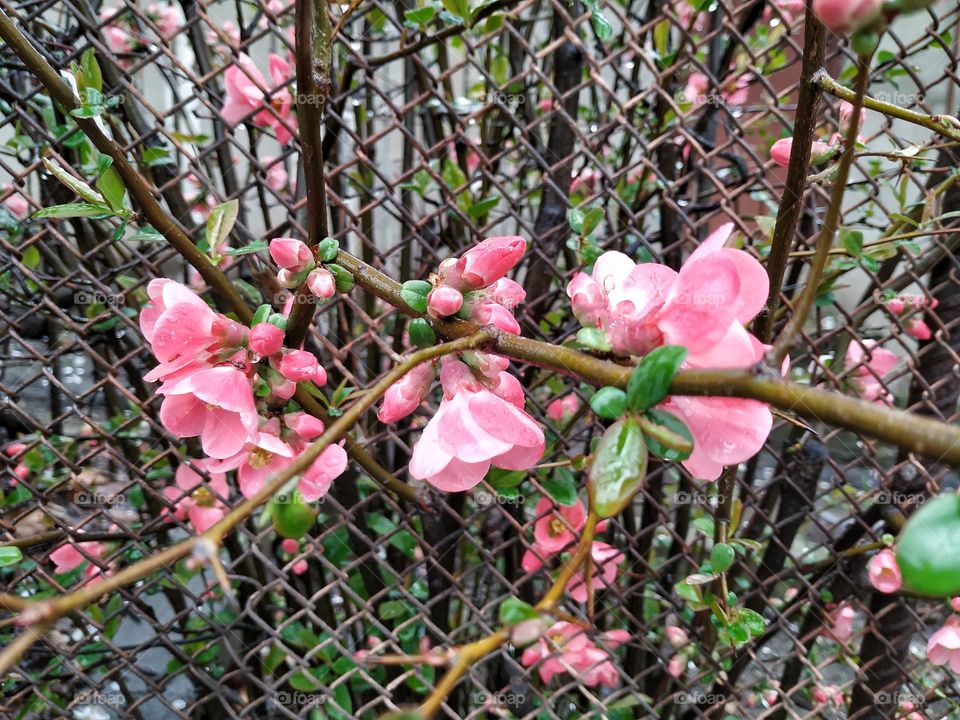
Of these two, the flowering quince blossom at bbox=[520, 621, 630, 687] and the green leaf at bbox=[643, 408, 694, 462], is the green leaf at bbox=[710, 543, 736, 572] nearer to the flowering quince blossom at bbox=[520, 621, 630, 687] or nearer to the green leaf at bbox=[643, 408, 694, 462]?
the flowering quince blossom at bbox=[520, 621, 630, 687]

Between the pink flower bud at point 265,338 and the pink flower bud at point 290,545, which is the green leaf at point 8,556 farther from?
the pink flower bud at point 290,545

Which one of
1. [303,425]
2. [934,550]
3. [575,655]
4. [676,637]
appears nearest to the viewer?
[934,550]

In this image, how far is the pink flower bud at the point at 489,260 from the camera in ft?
1.67

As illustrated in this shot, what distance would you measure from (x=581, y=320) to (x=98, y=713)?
144cm

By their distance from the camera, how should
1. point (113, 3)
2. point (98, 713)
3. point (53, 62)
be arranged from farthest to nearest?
1. point (113, 3)
2. point (98, 713)
3. point (53, 62)

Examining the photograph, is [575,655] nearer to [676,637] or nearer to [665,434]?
[676,637]

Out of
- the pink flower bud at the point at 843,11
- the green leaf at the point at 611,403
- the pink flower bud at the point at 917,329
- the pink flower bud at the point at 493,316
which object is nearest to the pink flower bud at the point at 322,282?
the pink flower bud at the point at 493,316

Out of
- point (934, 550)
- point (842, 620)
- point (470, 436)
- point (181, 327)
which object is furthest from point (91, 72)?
point (842, 620)

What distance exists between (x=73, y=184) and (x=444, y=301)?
0.43 metres

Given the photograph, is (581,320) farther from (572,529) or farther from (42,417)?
(42,417)

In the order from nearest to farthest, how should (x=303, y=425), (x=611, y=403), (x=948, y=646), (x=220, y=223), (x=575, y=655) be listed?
(x=611, y=403)
(x=303, y=425)
(x=220, y=223)
(x=948, y=646)
(x=575, y=655)

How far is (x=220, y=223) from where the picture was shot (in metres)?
0.74

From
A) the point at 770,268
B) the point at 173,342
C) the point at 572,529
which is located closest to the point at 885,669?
the point at 572,529

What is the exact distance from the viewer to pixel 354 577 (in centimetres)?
125
